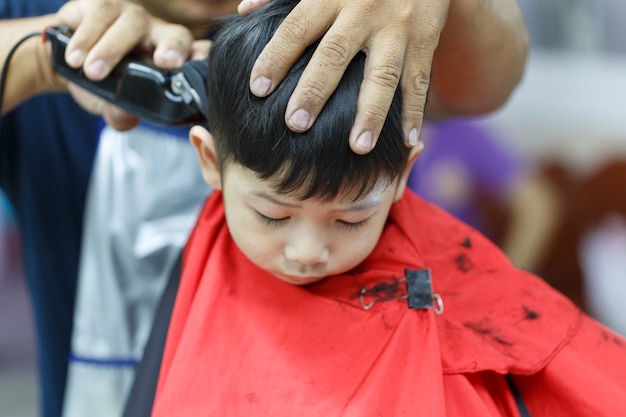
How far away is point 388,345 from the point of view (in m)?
0.87

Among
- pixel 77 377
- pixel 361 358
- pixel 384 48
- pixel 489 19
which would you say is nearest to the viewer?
pixel 384 48

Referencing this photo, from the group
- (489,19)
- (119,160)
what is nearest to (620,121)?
(489,19)

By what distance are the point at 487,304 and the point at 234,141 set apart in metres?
0.39

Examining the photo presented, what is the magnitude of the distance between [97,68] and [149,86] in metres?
0.07

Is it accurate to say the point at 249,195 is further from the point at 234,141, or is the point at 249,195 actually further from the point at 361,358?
the point at 361,358

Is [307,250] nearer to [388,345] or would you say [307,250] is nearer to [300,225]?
[300,225]

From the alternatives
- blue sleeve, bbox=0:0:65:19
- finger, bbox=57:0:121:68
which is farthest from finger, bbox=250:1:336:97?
blue sleeve, bbox=0:0:65:19

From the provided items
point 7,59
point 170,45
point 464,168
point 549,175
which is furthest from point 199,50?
point 549,175

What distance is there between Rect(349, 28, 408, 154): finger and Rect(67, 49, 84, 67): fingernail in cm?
43

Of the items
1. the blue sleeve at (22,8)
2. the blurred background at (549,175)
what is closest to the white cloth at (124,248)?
the blue sleeve at (22,8)

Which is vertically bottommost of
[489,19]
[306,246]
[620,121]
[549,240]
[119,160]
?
[549,240]

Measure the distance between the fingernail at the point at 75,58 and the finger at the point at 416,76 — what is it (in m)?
0.45

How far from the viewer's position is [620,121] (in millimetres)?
2803

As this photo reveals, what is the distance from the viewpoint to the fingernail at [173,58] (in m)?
0.97
